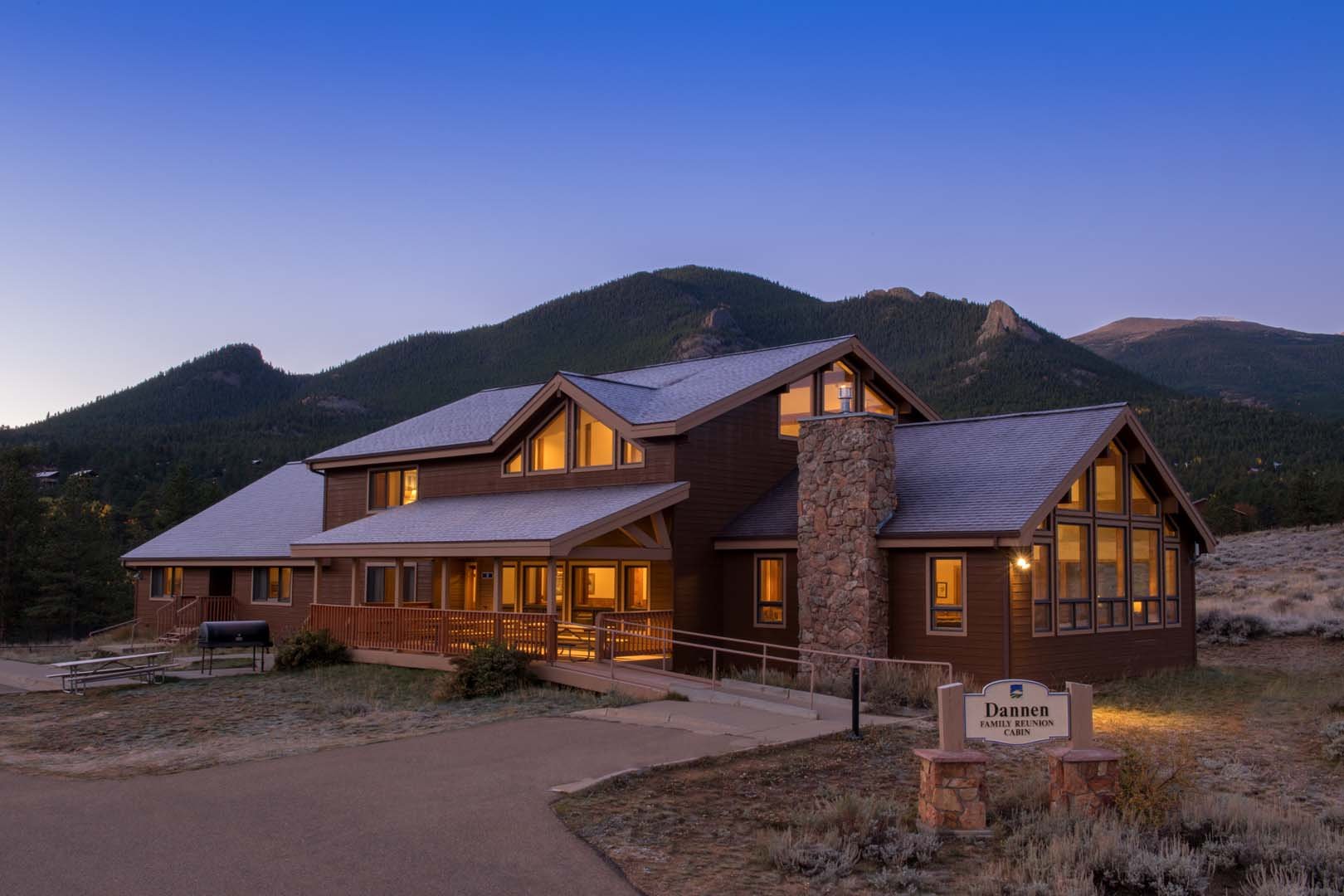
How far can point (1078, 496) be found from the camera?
70.1 ft

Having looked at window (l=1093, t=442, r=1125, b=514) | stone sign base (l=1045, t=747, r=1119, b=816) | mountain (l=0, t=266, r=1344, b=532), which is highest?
mountain (l=0, t=266, r=1344, b=532)

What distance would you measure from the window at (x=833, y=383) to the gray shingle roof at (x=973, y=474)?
1594 mm

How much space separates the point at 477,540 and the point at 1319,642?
65.7 ft

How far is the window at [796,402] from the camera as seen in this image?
25375mm

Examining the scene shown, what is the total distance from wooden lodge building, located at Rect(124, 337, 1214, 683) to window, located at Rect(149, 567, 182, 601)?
342 inches

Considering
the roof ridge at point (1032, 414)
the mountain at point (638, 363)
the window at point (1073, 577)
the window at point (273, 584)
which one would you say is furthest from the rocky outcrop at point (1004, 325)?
the window at point (1073, 577)

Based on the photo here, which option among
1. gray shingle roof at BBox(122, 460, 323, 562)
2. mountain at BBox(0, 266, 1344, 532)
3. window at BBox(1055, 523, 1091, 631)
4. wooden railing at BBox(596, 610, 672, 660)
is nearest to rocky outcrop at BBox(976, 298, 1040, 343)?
mountain at BBox(0, 266, 1344, 532)

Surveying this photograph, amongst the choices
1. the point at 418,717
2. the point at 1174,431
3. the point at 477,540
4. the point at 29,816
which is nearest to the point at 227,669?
the point at 477,540

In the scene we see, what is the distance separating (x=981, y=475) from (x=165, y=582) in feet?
87.6

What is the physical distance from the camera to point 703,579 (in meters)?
23.4

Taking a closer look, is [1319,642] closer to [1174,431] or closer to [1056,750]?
[1056,750]

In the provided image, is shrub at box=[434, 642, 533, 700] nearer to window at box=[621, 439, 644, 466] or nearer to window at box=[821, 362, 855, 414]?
window at box=[621, 439, 644, 466]

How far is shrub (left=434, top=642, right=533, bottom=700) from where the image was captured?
19125mm

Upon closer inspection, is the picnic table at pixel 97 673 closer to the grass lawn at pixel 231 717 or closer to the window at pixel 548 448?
the grass lawn at pixel 231 717
